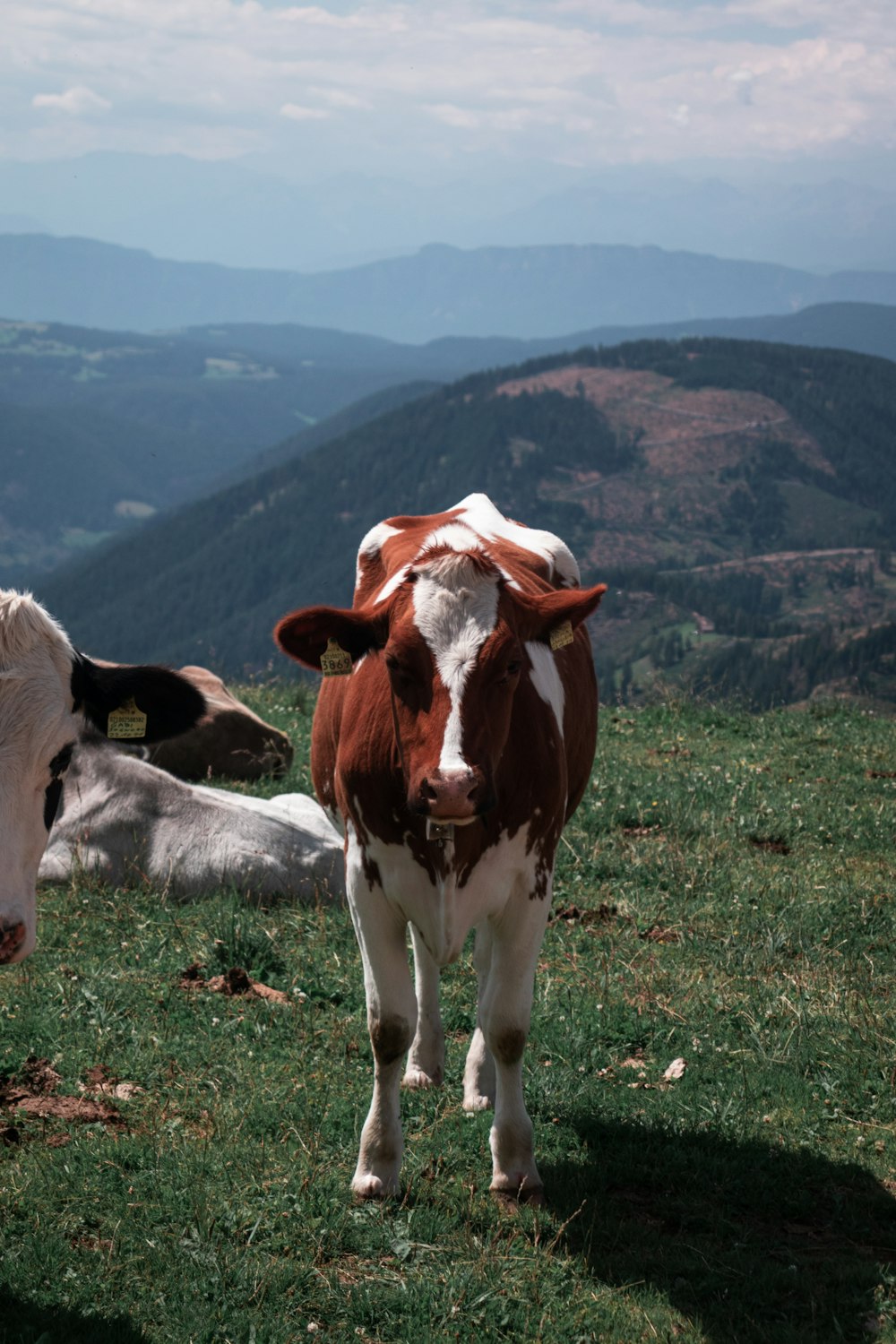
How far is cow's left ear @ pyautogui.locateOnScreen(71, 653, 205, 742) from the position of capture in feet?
19.0

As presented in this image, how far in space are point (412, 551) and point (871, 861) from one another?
6227 millimetres

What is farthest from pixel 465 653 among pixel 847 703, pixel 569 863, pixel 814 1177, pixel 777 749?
pixel 847 703

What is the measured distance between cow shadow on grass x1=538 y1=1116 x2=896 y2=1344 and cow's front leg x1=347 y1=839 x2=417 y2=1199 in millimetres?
754

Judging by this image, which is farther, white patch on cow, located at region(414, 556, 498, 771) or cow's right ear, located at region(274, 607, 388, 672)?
cow's right ear, located at region(274, 607, 388, 672)

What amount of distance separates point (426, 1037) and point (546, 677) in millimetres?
2146

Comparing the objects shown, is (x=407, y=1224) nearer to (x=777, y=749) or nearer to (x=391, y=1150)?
(x=391, y=1150)

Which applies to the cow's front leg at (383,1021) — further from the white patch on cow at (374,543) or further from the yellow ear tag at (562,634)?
the white patch on cow at (374,543)

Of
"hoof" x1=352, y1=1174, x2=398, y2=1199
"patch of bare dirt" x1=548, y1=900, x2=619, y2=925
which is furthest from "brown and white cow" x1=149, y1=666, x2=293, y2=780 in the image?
"hoof" x1=352, y1=1174, x2=398, y2=1199

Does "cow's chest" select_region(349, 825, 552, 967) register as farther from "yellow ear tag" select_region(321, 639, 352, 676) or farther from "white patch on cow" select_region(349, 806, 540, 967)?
"yellow ear tag" select_region(321, 639, 352, 676)

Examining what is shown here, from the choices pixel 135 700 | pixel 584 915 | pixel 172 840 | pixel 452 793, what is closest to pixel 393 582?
pixel 452 793

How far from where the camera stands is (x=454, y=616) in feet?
16.6

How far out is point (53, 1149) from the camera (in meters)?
5.67

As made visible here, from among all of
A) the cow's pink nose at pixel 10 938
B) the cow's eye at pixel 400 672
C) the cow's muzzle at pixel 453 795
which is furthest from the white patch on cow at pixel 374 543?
the cow's pink nose at pixel 10 938

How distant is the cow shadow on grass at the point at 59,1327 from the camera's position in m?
4.37
